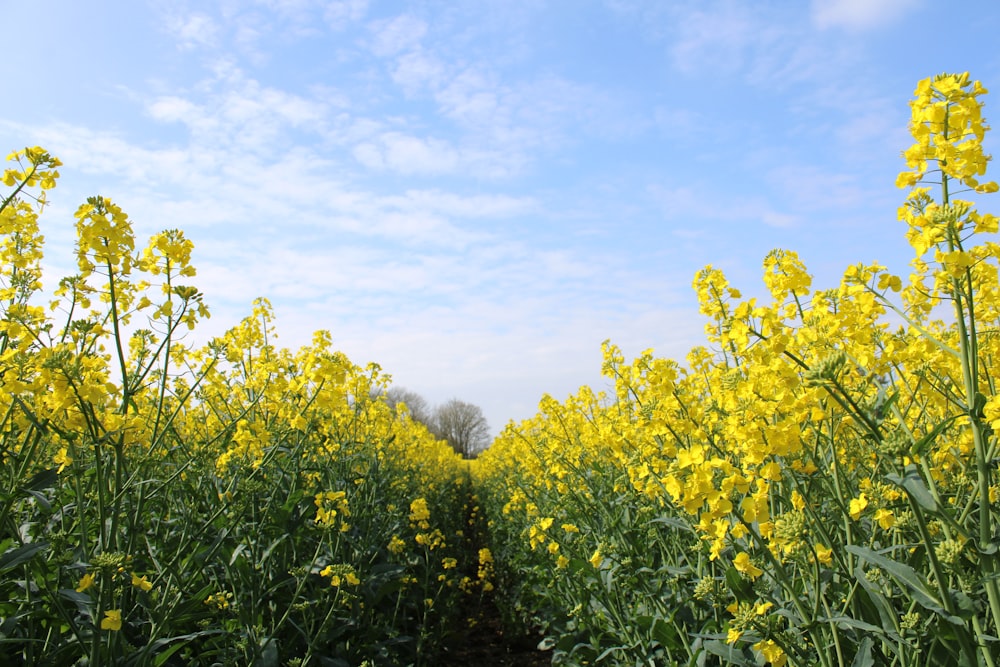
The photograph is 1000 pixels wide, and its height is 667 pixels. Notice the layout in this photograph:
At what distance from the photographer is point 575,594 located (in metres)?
4.40

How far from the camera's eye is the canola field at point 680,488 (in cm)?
193

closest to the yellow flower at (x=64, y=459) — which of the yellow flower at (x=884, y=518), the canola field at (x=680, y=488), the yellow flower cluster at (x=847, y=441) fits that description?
the canola field at (x=680, y=488)

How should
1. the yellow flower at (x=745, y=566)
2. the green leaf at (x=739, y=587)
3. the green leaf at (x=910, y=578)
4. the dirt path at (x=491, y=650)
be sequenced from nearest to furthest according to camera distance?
the green leaf at (x=910, y=578)
the yellow flower at (x=745, y=566)
the green leaf at (x=739, y=587)
the dirt path at (x=491, y=650)

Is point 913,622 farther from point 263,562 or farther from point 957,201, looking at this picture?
point 263,562

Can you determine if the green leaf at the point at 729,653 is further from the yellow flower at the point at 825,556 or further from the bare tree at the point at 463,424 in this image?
the bare tree at the point at 463,424

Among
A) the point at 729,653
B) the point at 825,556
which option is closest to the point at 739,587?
the point at 729,653

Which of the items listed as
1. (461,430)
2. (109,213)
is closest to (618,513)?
(109,213)

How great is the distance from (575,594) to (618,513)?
35.5 inches

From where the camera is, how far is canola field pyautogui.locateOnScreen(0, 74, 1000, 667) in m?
1.93

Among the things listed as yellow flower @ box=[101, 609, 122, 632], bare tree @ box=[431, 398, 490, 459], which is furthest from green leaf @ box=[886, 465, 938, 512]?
bare tree @ box=[431, 398, 490, 459]

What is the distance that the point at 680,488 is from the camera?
2.11 m

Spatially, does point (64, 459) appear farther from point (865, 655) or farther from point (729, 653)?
point (865, 655)

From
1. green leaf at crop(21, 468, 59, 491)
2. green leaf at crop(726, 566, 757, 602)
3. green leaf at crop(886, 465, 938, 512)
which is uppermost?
green leaf at crop(21, 468, 59, 491)

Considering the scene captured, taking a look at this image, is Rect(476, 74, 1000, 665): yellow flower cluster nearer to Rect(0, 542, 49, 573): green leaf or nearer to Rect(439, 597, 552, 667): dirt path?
Rect(0, 542, 49, 573): green leaf
